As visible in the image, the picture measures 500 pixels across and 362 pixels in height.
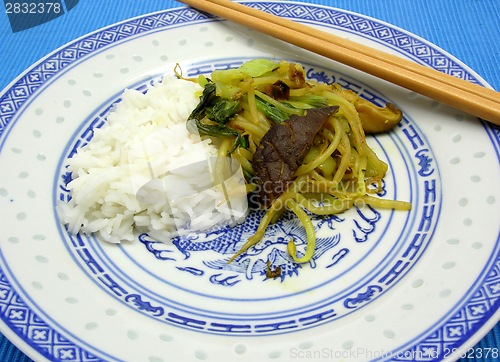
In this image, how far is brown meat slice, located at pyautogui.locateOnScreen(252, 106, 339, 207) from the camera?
92.2 inches

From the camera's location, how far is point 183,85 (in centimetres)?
293

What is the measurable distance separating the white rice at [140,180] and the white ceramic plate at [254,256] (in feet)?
0.42

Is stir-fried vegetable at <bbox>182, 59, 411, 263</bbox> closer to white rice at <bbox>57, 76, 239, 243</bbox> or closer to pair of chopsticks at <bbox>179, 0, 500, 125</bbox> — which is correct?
white rice at <bbox>57, 76, 239, 243</bbox>

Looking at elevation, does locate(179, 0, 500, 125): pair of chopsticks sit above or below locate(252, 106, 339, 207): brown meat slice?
above

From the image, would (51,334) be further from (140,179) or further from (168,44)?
(168,44)

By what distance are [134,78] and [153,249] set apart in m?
1.59

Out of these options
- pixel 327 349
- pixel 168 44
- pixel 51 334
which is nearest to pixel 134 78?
pixel 168 44

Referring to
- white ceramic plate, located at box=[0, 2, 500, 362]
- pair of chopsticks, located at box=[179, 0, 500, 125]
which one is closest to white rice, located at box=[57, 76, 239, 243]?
white ceramic plate, located at box=[0, 2, 500, 362]

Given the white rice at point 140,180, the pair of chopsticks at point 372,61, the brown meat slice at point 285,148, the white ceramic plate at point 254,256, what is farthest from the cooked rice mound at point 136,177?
the pair of chopsticks at point 372,61

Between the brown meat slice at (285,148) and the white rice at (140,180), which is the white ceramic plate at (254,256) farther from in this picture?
the brown meat slice at (285,148)

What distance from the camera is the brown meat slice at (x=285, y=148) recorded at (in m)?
2.34

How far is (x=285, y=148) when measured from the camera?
92.0 inches

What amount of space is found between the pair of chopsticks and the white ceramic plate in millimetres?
126

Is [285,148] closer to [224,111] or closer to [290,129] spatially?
[290,129]
